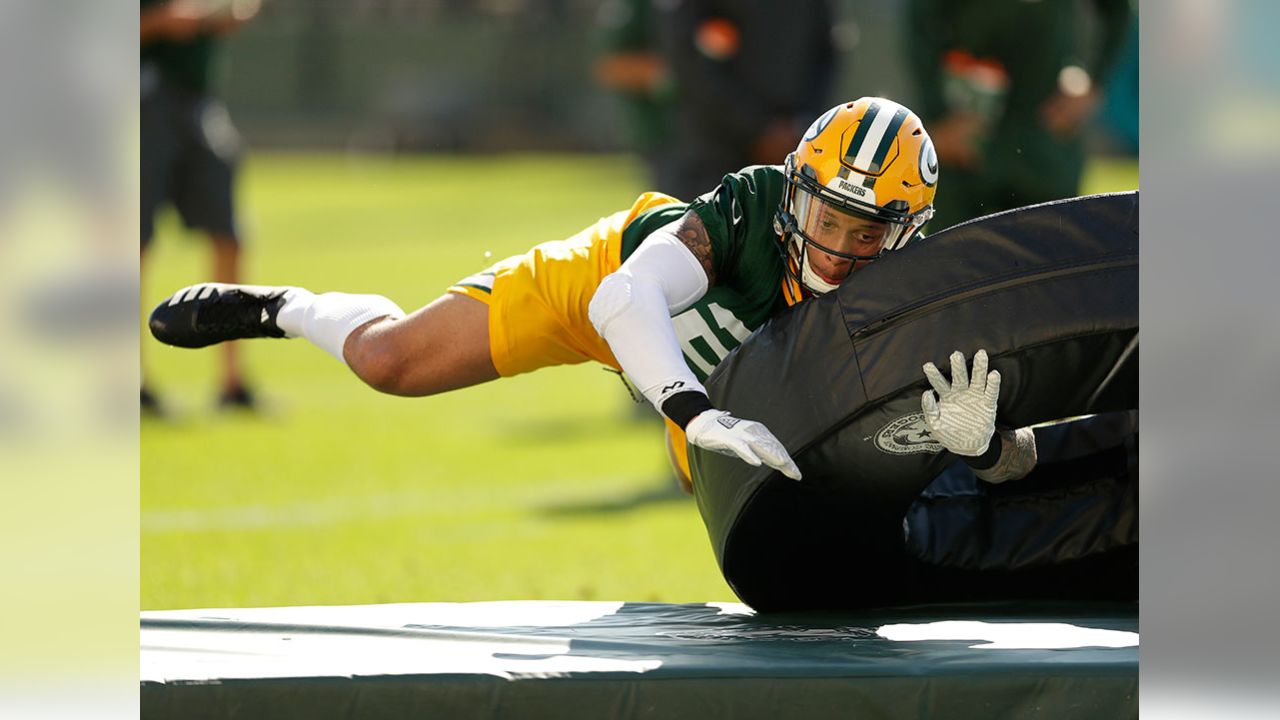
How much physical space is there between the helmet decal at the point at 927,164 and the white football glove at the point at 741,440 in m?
0.84

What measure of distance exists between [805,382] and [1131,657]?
82 cm

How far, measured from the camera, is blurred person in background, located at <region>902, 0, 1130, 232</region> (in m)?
7.60

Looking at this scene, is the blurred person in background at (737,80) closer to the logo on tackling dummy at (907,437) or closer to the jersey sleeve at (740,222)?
the jersey sleeve at (740,222)

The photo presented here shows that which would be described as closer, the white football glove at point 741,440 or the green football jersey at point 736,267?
the white football glove at point 741,440

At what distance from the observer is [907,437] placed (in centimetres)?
336

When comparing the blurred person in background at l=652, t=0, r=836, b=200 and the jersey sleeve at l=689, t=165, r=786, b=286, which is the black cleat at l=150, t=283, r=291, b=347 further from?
the blurred person in background at l=652, t=0, r=836, b=200

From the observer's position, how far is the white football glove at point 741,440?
3.17 m

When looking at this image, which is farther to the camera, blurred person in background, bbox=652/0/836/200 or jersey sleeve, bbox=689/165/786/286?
blurred person in background, bbox=652/0/836/200

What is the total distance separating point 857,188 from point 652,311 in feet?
1.91

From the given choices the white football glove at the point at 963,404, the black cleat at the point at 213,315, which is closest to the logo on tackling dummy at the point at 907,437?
the white football glove at the point at 963,404

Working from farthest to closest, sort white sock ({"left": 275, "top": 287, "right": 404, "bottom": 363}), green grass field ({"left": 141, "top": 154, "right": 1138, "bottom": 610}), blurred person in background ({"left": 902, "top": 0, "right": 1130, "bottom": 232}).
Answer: blurred person in background ({"left": 902, "top": 0, "right": 1130, "bottom": 232}), green grass field ({"left": 141, "top": 154, "right": 1138, "bottom": 610}), white sock ({"left": 275, "top": 287, "right": 404, "bottom": 363})

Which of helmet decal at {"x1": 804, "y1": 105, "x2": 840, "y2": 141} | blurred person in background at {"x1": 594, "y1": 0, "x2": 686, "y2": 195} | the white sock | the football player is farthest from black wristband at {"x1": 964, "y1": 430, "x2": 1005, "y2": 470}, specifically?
blurred person in background at {"x1": 594, "y1": 0, "x2": 686, "y2": 195}
